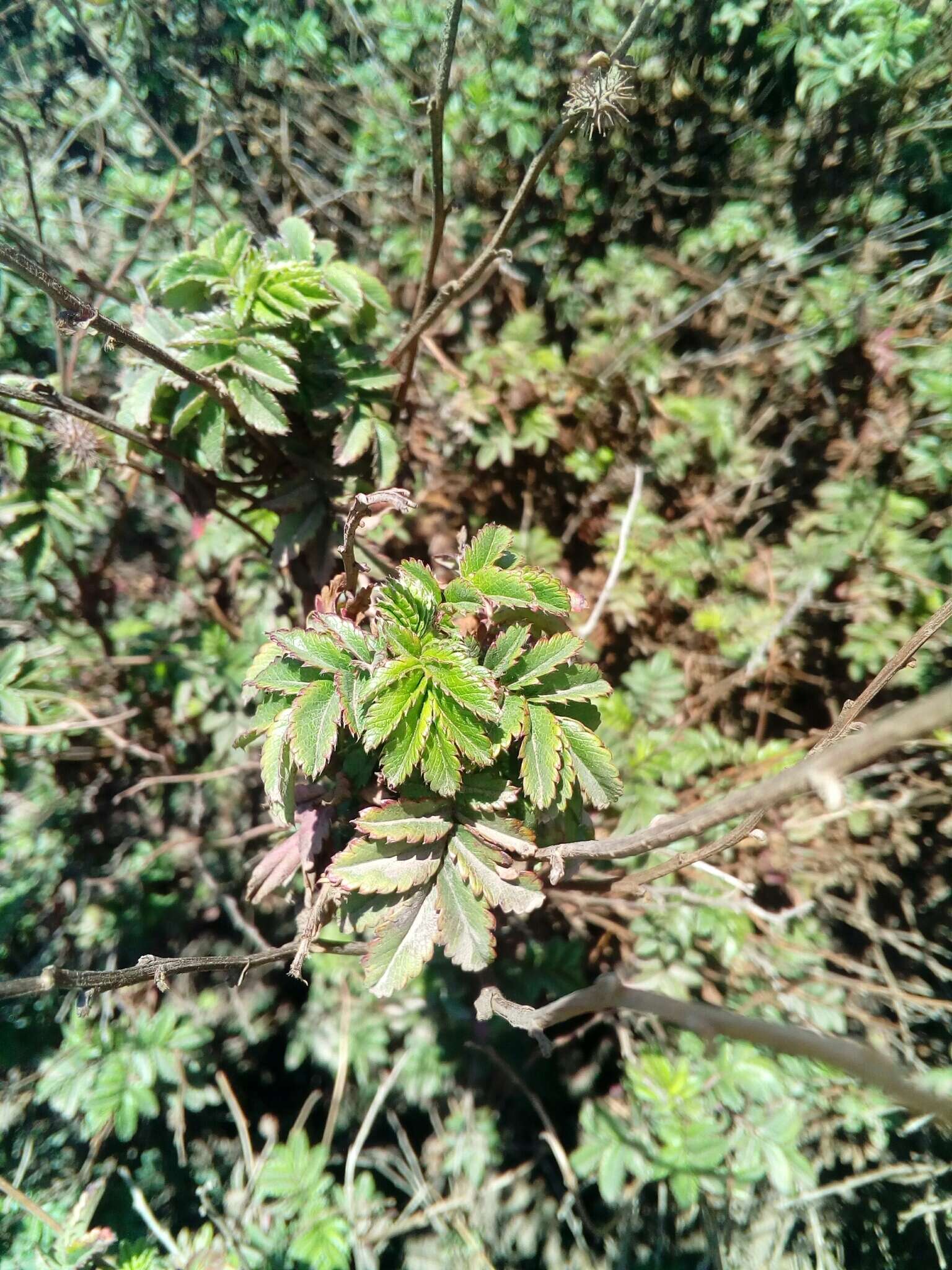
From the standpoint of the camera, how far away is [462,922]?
4.58 feet

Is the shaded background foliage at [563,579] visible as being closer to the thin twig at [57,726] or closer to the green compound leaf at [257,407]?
the thin twig at [57,726]

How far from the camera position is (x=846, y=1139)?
8.46ft

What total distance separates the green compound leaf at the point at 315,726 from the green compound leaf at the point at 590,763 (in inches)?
15.0

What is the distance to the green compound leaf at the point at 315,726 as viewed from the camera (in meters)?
1.36

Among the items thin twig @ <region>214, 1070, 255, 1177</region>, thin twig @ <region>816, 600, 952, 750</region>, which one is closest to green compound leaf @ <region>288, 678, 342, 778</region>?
thin twig @ <region>816, 600, 952, 750</region>

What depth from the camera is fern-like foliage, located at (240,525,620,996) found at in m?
1.35

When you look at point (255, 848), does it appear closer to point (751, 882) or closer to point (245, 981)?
point (245, 981)

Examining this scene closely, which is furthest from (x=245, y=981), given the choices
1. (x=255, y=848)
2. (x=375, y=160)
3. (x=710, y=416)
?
(x=375, y=160)

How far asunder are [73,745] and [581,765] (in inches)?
77.9

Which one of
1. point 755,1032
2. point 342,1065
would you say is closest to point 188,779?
point 342,1065

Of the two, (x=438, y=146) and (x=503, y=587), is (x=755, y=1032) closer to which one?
(x=503, y=587)

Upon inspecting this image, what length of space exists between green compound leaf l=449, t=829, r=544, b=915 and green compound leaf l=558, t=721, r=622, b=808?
8.0 inches

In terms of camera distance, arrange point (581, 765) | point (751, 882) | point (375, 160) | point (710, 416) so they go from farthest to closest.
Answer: point (375, 160) → point (710, 416) → point (751, 882) → point (581, 765)

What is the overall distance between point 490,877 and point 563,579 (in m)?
1.69
